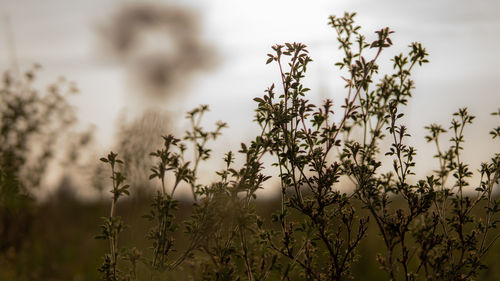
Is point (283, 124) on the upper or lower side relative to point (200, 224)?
upper

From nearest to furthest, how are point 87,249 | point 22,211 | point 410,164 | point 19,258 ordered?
point 410,164, point 19,258, point 22,211, point 87,249

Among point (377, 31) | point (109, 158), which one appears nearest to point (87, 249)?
point (109, 158)

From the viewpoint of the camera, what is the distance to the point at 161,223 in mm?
2893

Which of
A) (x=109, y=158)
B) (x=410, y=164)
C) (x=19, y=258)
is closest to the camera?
(x=109, y=158)

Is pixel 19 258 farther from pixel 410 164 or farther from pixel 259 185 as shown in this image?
pixel 410 164

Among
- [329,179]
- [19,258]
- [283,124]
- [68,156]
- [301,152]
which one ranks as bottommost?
[19,258]

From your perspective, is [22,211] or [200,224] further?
[22,211]

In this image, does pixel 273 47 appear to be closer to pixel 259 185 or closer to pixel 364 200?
pixel 259 185

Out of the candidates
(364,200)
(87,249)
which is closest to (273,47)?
(364,200)

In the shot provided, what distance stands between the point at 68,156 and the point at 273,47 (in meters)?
8.96

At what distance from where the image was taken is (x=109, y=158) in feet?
9.46

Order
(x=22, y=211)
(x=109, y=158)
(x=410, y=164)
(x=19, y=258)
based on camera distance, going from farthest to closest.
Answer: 1. (x=22, y=211)
2. (x=19, y=258)
3. (x=410, y=164)
4. (x=109, y=158)

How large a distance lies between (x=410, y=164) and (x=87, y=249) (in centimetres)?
1147

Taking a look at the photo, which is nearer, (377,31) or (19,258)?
(377,31)
